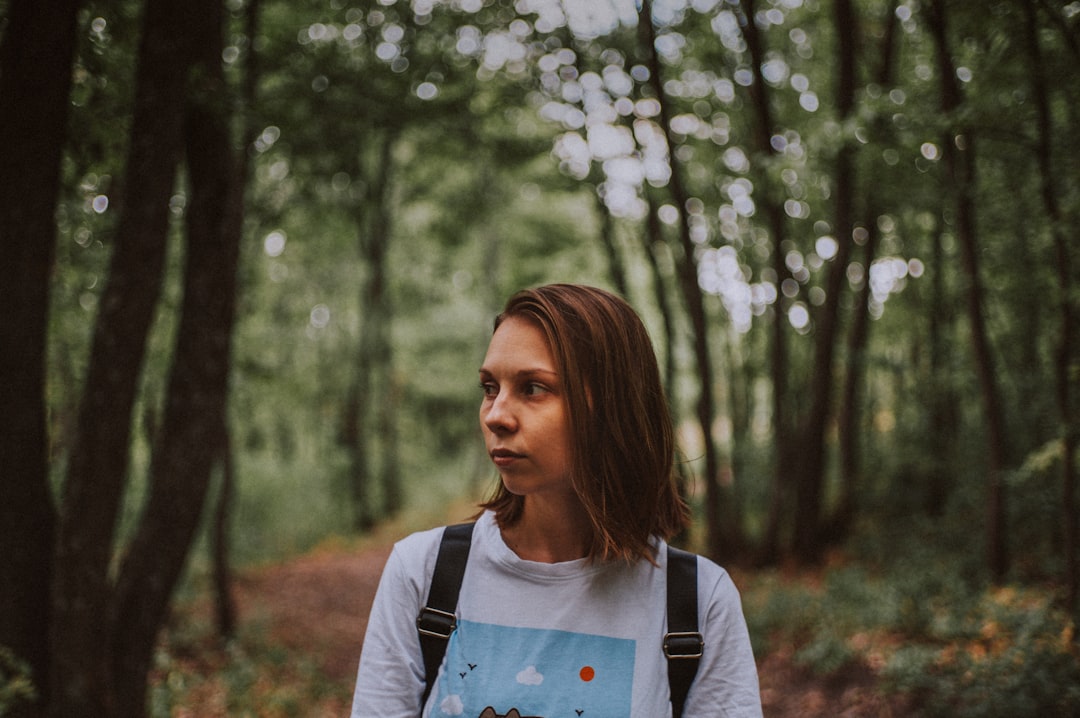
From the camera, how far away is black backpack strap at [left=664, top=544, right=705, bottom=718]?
5.12ft

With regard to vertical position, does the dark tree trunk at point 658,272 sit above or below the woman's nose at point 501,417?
above

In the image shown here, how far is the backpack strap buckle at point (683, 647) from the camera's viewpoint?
156 centimetres

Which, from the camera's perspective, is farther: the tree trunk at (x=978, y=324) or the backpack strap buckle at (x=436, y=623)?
the tree trunk at (x=978, y=324)

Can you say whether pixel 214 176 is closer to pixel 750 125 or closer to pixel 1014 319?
pixel 750 125

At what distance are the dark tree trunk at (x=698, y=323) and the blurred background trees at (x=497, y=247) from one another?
6 cm

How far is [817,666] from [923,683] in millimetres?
1403

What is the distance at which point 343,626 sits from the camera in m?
10.8

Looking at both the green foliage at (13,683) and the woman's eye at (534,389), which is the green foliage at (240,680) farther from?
the woman's eye at (534,389)

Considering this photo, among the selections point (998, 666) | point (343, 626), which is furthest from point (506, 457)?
point (343, 626)

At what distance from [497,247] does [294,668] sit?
1391 cm

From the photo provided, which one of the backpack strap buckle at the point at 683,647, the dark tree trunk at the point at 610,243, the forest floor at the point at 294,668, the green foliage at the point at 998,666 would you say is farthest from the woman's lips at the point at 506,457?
the dark tree trunk at the point at 610,243

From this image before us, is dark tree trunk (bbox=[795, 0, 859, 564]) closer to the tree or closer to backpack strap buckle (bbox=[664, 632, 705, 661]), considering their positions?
the tree

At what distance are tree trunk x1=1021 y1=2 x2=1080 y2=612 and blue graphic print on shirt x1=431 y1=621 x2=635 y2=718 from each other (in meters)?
5.63

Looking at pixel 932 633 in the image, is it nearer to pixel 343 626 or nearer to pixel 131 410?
pixel 131 410
